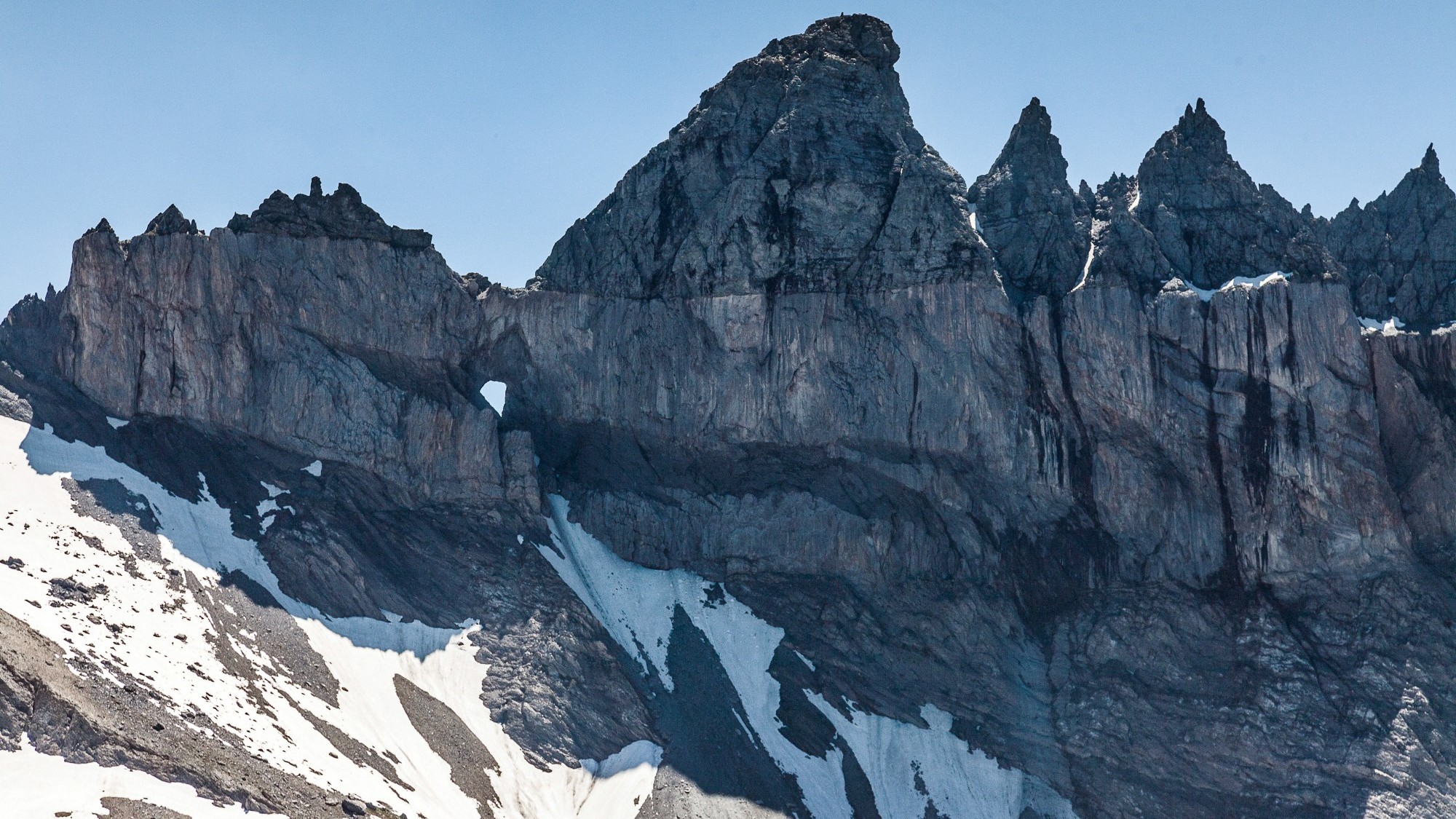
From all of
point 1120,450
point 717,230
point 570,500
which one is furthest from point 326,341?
point 1120,450

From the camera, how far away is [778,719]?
294 ft

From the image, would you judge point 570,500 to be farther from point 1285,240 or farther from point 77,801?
point 1285,240

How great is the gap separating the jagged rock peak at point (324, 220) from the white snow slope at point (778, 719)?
74.3 feet

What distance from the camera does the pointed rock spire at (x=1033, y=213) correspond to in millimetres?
99300

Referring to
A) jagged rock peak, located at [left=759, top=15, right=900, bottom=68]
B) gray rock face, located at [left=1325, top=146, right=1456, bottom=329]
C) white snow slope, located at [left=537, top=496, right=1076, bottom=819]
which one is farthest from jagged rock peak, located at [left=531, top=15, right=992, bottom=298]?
gray rock face, located at [left=1325, top=146, right=1456, bottom=329]

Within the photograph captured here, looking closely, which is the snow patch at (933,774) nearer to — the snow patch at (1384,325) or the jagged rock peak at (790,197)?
the jagged rock peak at (790,197)

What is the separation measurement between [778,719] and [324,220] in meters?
47.0

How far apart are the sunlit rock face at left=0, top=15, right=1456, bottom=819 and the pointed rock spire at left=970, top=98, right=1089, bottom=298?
29 cm

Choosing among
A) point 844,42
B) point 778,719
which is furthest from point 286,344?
point 844,42

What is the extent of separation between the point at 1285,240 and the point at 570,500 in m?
52.5

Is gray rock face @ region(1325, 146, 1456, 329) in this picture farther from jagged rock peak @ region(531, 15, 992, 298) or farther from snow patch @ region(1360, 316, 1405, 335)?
jagged rock peak @ region(531, 15, 992, 298)

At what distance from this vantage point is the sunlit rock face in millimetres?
84562

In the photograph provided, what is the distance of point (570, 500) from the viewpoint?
333 feet

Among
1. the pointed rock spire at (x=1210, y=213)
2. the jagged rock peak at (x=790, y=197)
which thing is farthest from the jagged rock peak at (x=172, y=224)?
the pointed rock spire at (x=1210, y=213)
